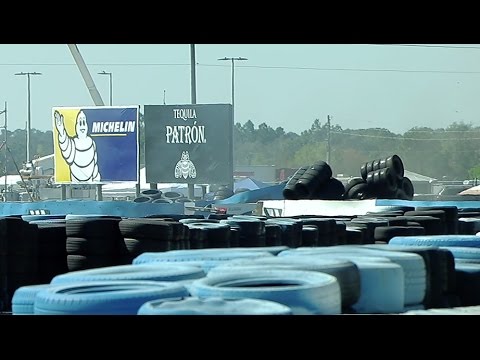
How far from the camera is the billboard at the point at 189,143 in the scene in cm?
3070

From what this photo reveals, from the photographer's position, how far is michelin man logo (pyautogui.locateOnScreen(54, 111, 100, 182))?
29703mm

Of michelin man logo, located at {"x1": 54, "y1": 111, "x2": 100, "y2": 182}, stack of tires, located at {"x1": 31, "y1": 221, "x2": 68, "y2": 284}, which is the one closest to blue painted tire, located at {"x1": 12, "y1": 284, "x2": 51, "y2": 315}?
stack of tires, located at {"x1": 31, "y1": 221, "x2": 68, "y2": 284}

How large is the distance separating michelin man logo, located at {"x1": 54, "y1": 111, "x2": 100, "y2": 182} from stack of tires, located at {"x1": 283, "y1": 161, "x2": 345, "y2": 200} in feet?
39.3

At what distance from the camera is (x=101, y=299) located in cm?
485

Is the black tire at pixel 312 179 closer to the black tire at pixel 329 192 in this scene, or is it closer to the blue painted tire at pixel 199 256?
the black tire at pixel 329 192

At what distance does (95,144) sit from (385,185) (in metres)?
13.3

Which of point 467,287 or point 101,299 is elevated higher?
point 101,299

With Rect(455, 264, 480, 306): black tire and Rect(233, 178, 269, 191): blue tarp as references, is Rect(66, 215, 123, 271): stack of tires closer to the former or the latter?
Rect(455, 264, 480, 306): black tire

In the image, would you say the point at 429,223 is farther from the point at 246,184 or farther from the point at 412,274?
the point at 246,184

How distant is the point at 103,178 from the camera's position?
2948 cm

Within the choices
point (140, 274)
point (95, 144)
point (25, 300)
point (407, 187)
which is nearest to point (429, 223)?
point (140, 274)

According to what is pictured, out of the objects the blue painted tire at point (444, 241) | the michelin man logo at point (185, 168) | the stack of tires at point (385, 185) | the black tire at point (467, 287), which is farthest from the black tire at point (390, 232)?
the michelin man logo at point (185, 168)
